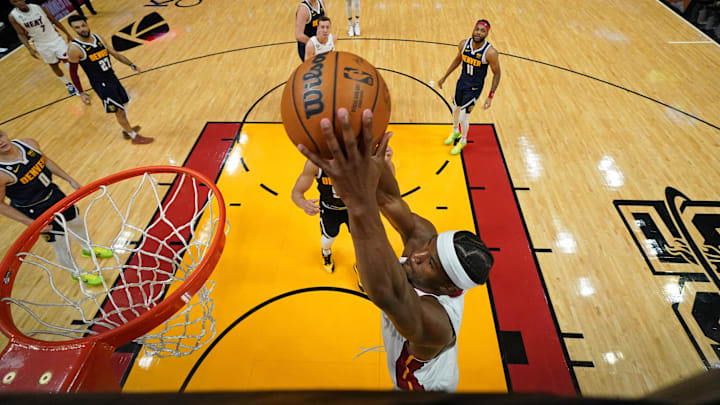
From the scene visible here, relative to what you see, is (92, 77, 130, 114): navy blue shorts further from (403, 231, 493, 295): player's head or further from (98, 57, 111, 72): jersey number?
(403, 231, 493, 295): player's head

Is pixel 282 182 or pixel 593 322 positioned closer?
pixel 593 322

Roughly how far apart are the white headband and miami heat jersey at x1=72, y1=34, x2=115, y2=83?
507cm

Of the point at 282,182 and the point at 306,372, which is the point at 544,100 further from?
the point at 306,372

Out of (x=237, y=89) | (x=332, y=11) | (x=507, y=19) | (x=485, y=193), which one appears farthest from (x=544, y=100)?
(x=332, y=11)

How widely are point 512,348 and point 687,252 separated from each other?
7.88 ft

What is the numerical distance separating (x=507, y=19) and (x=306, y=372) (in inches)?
370

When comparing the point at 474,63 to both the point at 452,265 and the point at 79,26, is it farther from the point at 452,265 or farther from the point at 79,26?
the point at 79,26

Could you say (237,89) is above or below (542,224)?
above

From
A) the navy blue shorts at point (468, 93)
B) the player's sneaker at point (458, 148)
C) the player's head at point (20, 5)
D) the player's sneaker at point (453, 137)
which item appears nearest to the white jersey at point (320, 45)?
the navy blue shorts at point (468, 93)

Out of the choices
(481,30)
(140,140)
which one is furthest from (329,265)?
(140,140)

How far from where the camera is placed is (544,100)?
616cm

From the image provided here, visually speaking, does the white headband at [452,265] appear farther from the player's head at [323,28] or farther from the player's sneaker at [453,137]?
the player's head at [323,28]

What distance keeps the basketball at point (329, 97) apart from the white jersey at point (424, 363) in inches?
36.8

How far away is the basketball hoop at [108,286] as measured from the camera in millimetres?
1496
